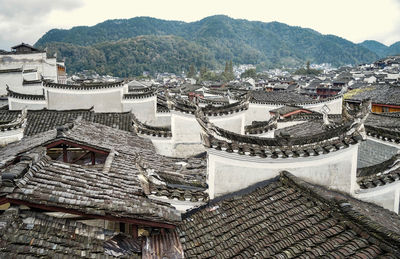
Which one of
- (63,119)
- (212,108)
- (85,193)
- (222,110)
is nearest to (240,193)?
(85,193)

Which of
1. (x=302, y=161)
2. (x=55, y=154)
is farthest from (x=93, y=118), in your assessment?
(x=302, y=161)

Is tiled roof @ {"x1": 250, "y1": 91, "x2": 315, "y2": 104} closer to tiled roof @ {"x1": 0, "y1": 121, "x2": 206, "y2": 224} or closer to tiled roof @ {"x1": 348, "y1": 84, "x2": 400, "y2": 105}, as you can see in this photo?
tiled roof @ {"x1": 348, "y1": 84, "x2": 400, "y2": 105}

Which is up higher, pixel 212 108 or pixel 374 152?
pixel 212 108

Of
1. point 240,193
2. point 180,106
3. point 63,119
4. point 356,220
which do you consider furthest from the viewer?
point 63,119

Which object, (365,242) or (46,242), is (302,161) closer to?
(365,242)

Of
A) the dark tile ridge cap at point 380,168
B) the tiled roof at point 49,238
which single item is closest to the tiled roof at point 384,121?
the dark tile ridge cap at point 380,168

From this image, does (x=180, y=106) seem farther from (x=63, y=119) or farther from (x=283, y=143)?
(x=283, y=143)

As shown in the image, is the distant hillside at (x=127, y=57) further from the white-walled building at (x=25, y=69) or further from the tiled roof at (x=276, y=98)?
the tiled roof at (x=276, y=98)
